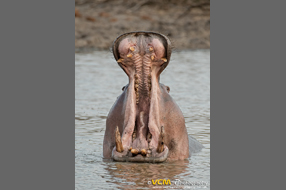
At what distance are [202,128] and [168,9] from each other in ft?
41.0

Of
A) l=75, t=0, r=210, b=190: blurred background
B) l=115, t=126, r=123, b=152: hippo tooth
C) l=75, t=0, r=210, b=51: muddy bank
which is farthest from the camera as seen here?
l=75, t=0, r=210, b=51: muddy bank

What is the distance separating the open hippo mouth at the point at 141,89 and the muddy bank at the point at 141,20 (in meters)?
12.8

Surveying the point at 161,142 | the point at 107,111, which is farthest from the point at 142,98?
the point at 107,111

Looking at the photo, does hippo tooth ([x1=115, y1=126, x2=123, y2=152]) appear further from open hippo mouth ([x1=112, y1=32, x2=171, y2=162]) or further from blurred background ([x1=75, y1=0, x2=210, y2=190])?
blurred background ([x1=75, y1=0, x2=210, y2=190])

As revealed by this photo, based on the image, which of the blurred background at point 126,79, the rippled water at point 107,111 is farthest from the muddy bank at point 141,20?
the rippled water at point 107,111

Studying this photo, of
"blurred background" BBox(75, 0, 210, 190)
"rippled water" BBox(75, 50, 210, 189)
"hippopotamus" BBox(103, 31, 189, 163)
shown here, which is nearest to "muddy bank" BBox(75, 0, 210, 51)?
"blurred background" BBox(75, 0, 210, 190)

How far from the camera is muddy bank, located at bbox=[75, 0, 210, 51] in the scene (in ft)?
69.5

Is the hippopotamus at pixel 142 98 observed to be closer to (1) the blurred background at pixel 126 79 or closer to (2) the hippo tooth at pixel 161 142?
(2) the hippo tooth at pixel 161 142

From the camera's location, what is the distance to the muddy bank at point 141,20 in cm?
2117

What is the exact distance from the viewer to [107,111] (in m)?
12.3

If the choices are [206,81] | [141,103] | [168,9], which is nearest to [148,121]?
[141,103]

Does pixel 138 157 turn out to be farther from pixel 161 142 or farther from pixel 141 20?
pixel 141 20

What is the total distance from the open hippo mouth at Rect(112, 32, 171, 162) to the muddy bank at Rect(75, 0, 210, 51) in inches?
505

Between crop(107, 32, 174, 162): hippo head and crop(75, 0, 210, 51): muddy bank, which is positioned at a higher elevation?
crop(75, 0, 210, 51): muddy bank
